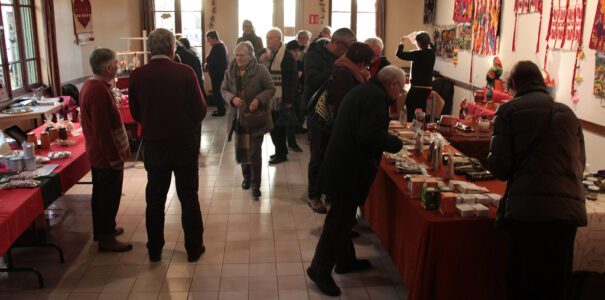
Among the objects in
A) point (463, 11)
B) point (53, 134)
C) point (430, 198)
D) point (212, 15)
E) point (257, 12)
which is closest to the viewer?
point (430, 198)

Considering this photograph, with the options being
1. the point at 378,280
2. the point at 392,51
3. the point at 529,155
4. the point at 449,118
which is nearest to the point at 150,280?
the point at 378,280

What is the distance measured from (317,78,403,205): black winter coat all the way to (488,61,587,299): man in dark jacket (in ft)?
2.04

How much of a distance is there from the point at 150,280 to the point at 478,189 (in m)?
2.20

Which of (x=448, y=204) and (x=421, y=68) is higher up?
(x=421, y=68)

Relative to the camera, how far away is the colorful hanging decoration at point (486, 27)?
6.87 m

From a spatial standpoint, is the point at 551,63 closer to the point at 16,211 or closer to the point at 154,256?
the point at 154,256

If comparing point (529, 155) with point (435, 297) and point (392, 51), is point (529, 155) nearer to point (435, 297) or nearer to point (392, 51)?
point (435, 297)

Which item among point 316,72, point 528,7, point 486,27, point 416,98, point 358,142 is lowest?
point 416,98

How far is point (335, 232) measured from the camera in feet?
10.0

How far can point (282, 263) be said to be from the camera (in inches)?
141

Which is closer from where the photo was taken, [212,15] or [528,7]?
[528,7]

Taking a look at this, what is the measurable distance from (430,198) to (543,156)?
637mm

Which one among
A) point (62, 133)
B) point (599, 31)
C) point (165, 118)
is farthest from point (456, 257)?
point (62, 133)

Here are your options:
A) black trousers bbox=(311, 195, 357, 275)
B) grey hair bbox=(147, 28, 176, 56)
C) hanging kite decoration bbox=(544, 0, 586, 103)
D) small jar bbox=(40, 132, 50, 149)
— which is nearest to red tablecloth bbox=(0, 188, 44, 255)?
small jar bbox=(40, 132, 50, 149)
